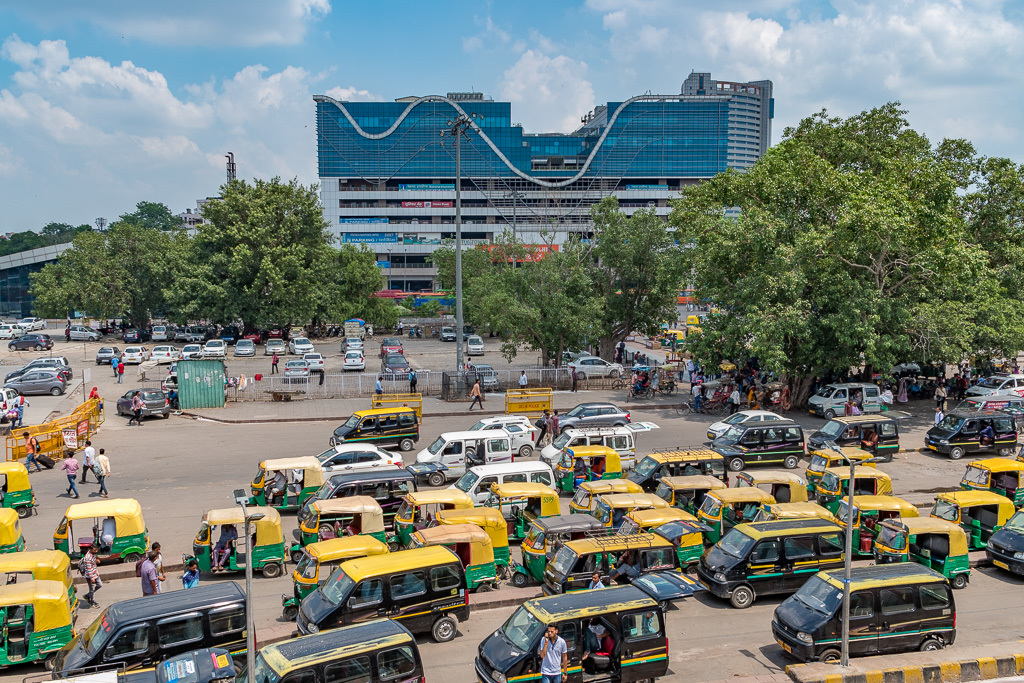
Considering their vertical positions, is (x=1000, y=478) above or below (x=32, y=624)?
above

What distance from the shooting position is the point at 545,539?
49.5 ft

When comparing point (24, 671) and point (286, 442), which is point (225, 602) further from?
point (286, 442)

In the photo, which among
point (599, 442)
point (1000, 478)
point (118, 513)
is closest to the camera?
point (118, 513)

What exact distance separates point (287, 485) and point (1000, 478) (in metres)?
18.7

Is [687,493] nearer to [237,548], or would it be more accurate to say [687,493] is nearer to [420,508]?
[420,508]

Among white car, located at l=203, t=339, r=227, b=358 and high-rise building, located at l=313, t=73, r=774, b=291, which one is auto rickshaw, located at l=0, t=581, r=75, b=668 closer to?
white car, located at l=203, t=339, r=227, b=358

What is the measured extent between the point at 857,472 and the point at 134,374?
42.6 meters

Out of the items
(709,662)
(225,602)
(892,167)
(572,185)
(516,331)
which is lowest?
(709,662)

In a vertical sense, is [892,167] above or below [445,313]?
above

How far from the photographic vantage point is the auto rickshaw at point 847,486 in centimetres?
1897

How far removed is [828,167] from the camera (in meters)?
35.4

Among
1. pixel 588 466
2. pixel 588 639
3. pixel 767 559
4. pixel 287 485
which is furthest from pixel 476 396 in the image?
pixel 588 639

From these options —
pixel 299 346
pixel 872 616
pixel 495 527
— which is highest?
pixel 299 346

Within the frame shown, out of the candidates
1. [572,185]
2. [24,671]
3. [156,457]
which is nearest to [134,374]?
[156,457]
